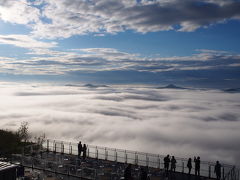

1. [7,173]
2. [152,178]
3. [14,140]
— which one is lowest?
[14,140]

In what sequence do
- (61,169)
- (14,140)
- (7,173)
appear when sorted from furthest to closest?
(14,140) → (61,169) → (7,173)

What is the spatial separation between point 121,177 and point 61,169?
6.24m

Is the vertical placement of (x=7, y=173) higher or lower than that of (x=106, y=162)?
higher

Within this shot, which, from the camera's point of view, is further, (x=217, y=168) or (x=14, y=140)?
(x=14, y=140)

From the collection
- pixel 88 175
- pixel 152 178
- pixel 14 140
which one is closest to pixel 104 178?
pixel 88 175

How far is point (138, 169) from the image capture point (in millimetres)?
26922

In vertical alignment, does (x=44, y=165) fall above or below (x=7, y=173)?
below

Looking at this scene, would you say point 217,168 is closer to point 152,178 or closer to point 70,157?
point 152,178

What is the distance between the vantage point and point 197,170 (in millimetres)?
24938

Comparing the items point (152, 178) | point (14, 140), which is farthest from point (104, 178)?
point (14, 140)

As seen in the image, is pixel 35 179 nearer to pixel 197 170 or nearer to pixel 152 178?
pixel 152 178

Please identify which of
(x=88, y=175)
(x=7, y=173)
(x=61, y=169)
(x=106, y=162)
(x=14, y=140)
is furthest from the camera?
(x=14, y=140)

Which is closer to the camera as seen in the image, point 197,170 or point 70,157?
point 197,170

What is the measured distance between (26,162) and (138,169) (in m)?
11.2
